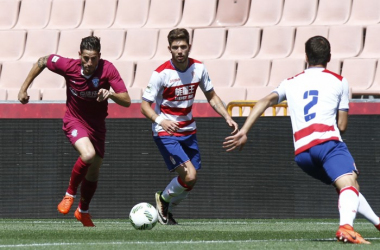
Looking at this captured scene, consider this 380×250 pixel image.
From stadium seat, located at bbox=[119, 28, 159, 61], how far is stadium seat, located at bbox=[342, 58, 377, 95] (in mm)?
3543

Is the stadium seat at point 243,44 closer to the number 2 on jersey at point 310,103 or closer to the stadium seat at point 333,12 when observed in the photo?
the stadium seat at point 333,12

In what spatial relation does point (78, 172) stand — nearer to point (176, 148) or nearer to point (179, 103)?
point (176, 148)

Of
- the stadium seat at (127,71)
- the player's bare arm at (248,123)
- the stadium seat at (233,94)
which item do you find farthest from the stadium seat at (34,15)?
the player's bare arm at (248,123)

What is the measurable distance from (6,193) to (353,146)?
443 centimetres

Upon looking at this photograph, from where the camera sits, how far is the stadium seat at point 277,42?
14750mm

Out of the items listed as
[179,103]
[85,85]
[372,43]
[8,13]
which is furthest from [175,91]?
[8,13]

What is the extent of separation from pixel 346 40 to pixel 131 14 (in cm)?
418

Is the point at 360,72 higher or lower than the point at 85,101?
higher

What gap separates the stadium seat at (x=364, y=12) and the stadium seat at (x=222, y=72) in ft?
6.75

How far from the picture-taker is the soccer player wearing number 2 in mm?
6379

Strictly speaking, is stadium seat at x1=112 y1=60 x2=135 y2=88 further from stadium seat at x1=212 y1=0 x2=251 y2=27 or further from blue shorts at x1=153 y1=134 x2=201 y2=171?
blue shorts at x1=153 y1=134 x2=201 y2=171

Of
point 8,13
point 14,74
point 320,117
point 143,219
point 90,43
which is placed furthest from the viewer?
point 8,13

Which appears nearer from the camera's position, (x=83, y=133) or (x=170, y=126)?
(x=170, y=126)

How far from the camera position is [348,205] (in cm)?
616
